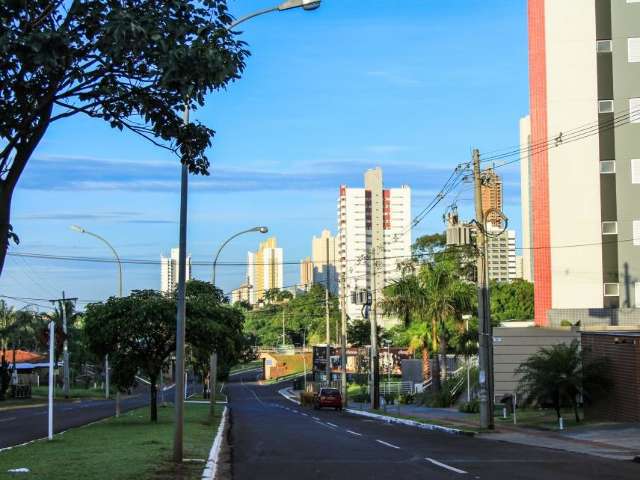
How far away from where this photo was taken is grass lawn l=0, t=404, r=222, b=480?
1355 cm

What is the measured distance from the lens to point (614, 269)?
155 ft

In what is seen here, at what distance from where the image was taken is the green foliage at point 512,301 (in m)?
90.6

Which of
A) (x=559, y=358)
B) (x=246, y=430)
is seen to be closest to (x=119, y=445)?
(x=246, y=430)

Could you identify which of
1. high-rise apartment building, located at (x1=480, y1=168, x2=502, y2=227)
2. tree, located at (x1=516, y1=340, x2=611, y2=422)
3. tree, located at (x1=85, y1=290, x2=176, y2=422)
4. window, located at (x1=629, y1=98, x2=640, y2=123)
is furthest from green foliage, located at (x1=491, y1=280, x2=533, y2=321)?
tree, located at (x1=85, y1=290, x2=176, y2=422)

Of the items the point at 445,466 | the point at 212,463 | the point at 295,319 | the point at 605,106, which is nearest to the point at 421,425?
the point at 445,466

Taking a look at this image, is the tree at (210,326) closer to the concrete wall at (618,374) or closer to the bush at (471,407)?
the concrete wall at (618,374)

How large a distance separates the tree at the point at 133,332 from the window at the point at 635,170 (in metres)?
27.5

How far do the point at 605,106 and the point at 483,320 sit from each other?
23123 mm

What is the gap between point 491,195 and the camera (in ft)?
115

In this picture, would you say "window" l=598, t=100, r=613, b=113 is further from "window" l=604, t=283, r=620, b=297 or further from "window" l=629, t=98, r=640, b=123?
"window" l=604, t=283, r=620, b=297

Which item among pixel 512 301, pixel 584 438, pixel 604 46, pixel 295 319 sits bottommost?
pixel 584 438

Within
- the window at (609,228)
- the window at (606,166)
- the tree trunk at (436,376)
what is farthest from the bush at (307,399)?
the window at (606,166)

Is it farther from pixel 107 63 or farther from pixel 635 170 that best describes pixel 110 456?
pixel 635 170

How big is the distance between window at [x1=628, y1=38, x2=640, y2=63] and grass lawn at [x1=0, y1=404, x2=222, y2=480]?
112 feet
